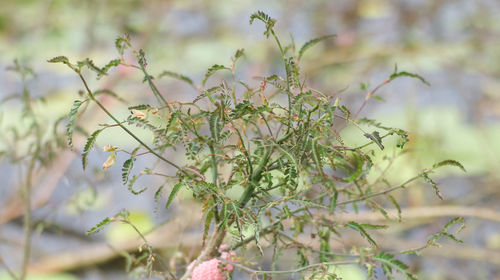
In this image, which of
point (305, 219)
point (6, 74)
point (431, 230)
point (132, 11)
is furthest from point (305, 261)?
→ point (132, 11)

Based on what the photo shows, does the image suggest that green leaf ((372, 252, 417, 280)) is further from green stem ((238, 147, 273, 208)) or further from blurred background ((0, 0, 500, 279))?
blurred background ((0, 0, 500, 279))

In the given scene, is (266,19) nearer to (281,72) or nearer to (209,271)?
(209,271)

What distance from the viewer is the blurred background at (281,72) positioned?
1.16 meters

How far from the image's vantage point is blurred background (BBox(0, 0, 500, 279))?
116 centimetres

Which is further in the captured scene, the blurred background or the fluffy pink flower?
the blurred background

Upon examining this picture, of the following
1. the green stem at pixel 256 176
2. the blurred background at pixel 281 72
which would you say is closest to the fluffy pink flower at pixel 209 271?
the green stem at pixel 256 176

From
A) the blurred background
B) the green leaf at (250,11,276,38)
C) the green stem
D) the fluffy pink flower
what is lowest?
the fluffy pink flower

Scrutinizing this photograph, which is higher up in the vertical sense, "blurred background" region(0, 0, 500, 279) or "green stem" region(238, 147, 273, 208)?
"blurred background" region(0, 0, 500, 279)

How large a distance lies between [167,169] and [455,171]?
0.76 metres

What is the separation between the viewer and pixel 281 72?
5.44 feet

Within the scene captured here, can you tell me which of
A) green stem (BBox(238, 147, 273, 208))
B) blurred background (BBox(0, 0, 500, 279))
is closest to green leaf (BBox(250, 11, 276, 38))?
green stem (BBox(238, 147, 273, 208))

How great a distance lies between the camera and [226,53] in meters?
1.91

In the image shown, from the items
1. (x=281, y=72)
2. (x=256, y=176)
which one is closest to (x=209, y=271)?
(x=256, y=176)

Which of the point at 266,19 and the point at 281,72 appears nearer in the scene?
the point at 266,19
